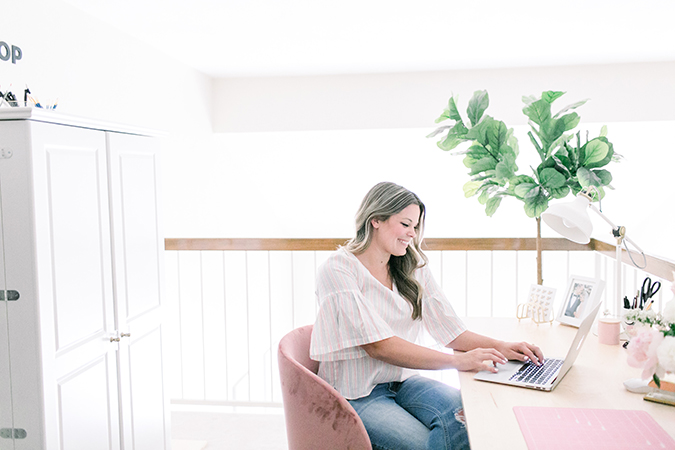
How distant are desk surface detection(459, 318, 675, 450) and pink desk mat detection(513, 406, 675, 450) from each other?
0.02 m

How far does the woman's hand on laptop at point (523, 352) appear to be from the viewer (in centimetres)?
156

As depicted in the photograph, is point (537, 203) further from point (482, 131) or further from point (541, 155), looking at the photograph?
point (482, 131)

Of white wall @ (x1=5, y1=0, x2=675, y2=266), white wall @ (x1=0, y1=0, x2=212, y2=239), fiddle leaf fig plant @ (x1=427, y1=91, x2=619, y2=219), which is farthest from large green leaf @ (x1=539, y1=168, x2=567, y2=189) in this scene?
white wall @ (x1=5, y1=0, x2=675, y2=266)

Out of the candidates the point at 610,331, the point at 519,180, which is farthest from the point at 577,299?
the point at 519,180

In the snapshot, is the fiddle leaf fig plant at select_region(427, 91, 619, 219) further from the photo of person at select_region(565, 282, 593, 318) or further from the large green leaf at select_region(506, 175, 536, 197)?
the photo of person at select_region(565, 282, 593, 318)

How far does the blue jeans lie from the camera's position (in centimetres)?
143

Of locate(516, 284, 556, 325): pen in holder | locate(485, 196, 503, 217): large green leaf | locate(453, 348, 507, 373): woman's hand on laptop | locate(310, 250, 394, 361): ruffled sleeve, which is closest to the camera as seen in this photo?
locate(453, 348, 507, 373): woman's hand on laptop

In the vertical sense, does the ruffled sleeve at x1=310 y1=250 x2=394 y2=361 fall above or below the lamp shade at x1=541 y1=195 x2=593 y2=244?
below

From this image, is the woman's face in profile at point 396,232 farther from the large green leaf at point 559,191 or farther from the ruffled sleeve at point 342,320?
the large green leaf at point 559,191

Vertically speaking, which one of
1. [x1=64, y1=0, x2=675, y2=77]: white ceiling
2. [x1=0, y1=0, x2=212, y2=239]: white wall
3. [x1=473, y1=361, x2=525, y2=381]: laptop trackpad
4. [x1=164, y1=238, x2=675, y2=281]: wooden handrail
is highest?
[x1=64, y1=0, x2=675, y2=77]: white ceiling

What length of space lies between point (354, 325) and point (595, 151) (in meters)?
1.18

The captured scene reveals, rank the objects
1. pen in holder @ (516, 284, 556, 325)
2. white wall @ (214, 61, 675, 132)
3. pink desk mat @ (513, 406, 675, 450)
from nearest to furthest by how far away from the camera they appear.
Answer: pink desk mat @ (513, 406, 675, 450)
pen in holder @ (516, 284, 556, 325)
white wall @ (214, 61, 675, 132)

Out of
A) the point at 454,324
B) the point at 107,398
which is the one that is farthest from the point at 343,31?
the point at 107,398

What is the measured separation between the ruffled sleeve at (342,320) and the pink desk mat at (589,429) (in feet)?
1.64
